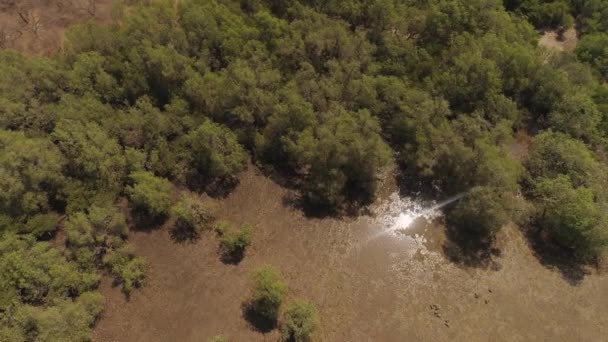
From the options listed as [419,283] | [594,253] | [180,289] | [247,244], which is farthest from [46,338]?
[594,253]

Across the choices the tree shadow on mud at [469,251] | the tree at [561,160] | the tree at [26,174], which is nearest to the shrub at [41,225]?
the tree at [26,174]

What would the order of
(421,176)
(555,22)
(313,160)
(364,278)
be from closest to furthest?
(364,278)
(313,160)
(421,176)
(555,22)

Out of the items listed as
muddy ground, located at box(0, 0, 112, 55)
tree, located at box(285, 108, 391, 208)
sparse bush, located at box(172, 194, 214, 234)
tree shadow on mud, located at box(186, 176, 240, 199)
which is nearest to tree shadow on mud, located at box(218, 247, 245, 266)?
sparse bush, located at box(172, 194, 214, 234)

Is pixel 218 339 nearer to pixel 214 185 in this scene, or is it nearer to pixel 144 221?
pixel 144 221

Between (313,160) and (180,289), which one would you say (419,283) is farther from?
(180,289)

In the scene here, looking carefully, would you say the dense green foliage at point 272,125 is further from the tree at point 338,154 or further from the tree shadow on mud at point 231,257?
the tree shadow on mud at point 231,257

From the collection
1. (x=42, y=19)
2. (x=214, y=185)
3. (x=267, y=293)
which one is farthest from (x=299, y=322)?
(x=42, y=19)

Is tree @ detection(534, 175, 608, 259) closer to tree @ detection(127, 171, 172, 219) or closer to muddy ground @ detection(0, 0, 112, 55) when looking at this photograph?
tree @ detection(127, 171, 172, 219)

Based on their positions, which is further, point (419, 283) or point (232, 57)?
point (232, 57)
